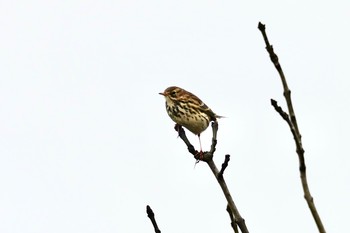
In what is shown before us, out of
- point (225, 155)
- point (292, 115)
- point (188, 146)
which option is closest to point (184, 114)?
point (188, 146)

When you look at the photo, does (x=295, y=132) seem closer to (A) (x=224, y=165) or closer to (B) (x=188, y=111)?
(A) (x=224, y=165)

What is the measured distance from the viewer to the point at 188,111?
12.5 metres

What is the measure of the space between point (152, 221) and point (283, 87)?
65.2 inches

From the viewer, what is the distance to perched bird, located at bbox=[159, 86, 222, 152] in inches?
488

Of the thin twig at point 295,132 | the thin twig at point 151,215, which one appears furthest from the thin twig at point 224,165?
the thin twig at point 295,132

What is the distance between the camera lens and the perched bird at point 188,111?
12391mm

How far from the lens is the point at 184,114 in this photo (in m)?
12.4

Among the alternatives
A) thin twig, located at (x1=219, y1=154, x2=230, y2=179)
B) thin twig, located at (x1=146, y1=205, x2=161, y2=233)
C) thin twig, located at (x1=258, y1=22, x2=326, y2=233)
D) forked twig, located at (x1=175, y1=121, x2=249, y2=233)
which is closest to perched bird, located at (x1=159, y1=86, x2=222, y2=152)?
forked twig, located at (x1=175, y1=121, x2=249, y2=233)

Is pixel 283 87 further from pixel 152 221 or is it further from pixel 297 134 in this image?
pixel 152 221

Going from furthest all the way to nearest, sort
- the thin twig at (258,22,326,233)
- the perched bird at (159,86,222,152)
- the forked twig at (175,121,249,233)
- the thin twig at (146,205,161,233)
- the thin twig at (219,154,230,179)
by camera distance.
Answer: the perched bird at (159,86,222,152), the thin twig at (219,154,230,179), the thin twig at (146,205,161,233), the forked twig at (175,121,249,233), the thin twig at (258,22,326,233)

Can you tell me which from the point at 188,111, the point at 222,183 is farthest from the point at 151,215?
the point at 188,111

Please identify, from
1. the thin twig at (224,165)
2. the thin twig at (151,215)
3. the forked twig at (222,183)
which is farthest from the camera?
the thin twig at (224,165)

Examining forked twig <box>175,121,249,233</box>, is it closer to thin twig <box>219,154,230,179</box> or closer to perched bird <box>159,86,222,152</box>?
thin twig <box>219,154,230,179</box>

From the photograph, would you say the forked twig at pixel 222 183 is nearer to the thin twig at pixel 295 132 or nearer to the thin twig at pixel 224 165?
the thin twig at pixel 224 165
